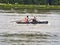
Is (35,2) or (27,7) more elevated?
(35,2)

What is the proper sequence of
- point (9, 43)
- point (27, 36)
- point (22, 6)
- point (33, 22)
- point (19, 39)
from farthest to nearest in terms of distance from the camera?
point (22, 6) → point (33, 22) → point (27, 36) → point (19, 39) → point (9, 43)

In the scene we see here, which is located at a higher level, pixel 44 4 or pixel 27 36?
pixel 27 36

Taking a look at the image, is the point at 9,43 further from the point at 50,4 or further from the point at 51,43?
the point at 50,4

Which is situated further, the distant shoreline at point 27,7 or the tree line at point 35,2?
the tree line at point 35,2

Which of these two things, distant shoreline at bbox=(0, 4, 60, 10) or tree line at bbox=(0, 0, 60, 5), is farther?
tree line at bbox=(0, 0, 60, 5)

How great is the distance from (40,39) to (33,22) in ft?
34.7

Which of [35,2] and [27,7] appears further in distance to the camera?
[35,2]

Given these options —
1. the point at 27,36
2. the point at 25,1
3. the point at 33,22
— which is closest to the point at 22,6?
the point at 25,1

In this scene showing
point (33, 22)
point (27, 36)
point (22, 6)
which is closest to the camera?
point (27, 36)

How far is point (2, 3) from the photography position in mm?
70750

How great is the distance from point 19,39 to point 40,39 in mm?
1608

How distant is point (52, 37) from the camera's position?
26000 millimetres

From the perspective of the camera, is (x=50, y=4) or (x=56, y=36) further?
(x=50, y=4)

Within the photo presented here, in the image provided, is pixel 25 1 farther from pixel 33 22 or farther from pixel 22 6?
pixel 33 22
